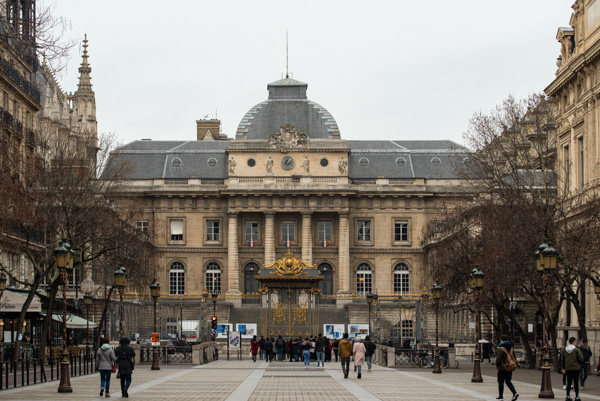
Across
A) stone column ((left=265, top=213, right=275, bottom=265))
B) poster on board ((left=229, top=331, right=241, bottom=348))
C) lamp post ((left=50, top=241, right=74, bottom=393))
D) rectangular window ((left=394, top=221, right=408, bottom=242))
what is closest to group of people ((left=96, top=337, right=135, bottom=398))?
lamp post ((left=50, top=241, right=74, bottom=393))

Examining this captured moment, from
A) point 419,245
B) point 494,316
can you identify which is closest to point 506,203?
point 494,316

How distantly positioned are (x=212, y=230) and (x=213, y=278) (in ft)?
14.6

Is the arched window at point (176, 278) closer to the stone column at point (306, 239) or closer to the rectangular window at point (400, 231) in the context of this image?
the stone column at point (306, 239)

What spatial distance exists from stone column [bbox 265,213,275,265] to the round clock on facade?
4.48 metres

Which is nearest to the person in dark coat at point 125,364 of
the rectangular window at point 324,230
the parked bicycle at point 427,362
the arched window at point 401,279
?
the parked bicycle at point 427,362

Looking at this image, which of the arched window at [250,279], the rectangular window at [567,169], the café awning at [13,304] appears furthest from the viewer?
the arched window at [250,279]

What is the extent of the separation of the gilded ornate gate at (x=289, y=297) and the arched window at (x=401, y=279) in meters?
34.3

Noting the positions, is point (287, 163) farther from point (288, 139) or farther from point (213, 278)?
point (213, 278)

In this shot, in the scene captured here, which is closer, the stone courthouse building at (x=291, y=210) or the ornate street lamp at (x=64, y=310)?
the ornate street lamp at (x=64, y=310)

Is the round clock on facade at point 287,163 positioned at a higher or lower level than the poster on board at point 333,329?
higher

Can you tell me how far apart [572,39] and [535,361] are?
15.9 meters

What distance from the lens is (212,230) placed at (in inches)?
4090

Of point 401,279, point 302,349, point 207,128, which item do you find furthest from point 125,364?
point 207,128

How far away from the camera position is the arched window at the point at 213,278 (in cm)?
10294
